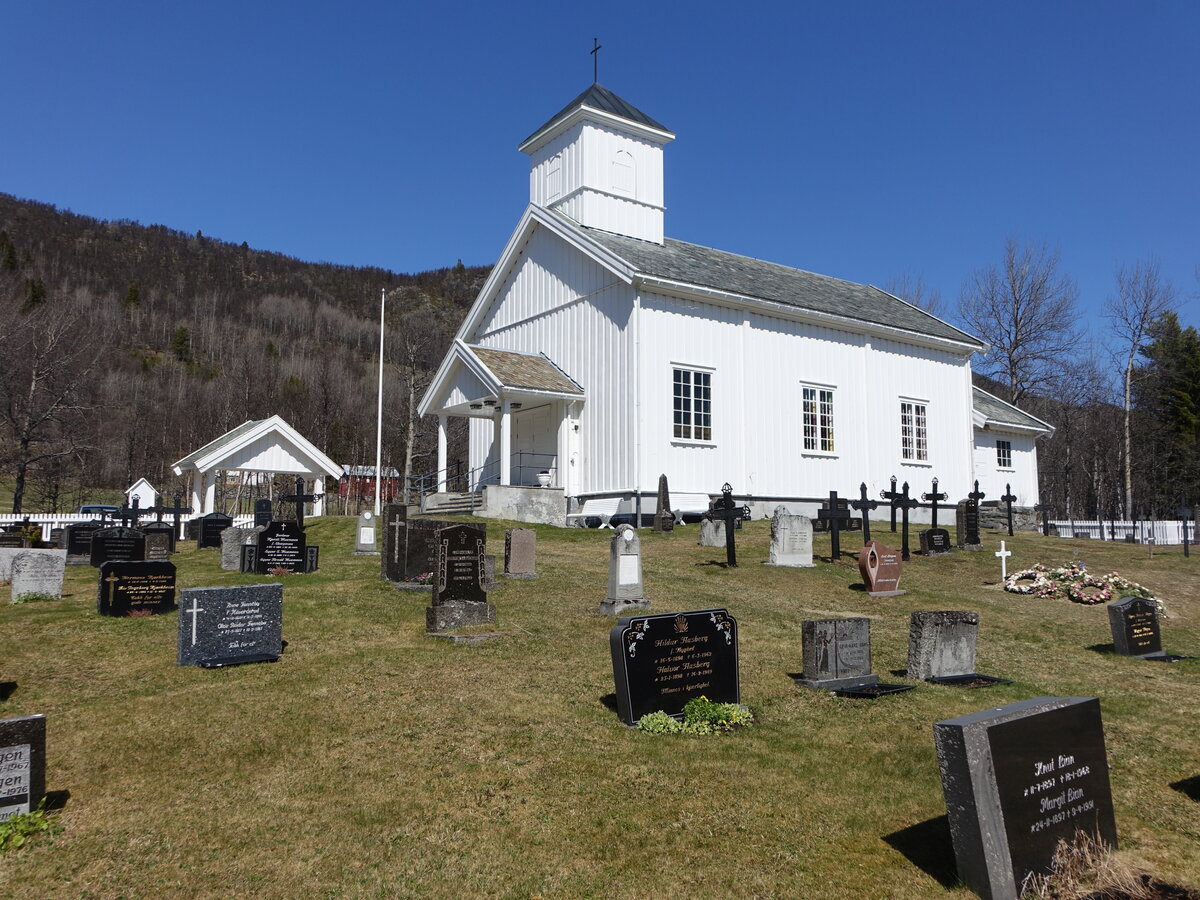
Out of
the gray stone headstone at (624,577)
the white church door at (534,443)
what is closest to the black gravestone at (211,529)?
the white church door at (534,443)

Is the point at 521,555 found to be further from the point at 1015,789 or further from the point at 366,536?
the point at 1015,789

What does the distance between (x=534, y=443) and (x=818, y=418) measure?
9186 mm

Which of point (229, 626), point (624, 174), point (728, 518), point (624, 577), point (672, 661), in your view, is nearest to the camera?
point (672, 661)

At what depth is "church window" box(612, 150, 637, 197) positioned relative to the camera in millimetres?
28438

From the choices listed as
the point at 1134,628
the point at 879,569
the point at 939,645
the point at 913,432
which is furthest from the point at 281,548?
the point at 913,432

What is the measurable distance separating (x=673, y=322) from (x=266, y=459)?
13975 millimetres

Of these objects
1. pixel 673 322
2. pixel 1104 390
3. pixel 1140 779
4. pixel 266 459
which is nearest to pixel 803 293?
pixel 673 322

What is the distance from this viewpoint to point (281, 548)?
50.6ft

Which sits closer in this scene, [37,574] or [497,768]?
[497,768]

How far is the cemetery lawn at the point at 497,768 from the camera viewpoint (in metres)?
4.83

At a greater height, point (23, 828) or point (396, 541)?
point (396, 541)

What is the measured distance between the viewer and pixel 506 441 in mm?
24438

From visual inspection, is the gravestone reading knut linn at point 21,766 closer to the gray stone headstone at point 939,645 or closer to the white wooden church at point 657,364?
the gray stone headstone at point 939,645

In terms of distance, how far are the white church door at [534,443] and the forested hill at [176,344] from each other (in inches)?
678
